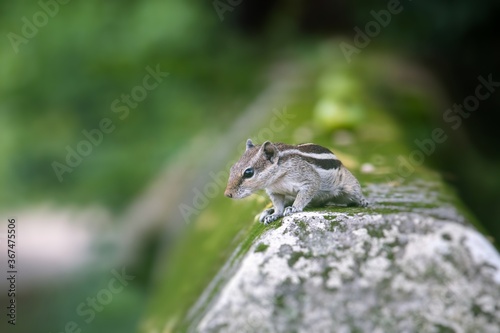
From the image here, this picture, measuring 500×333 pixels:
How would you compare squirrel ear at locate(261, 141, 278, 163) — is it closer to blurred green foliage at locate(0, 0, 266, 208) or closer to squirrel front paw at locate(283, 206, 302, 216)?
squirrel front paw at locate(283, 206, 302, 216)

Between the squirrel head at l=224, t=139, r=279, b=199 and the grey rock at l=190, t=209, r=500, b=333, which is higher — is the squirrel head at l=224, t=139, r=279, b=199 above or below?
above

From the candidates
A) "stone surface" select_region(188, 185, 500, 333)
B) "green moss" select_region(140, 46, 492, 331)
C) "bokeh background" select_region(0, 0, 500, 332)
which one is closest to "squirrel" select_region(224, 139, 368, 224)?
"green moss" select_region(140, 46, 492, 331)

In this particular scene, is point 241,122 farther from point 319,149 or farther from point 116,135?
point 319,149

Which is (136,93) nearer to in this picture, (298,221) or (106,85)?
(106,85)

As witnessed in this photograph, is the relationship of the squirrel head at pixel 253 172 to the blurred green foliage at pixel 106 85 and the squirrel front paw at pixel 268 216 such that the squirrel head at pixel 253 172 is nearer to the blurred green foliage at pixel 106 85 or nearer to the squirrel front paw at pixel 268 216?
the squirrel front paw at pixel 268 216

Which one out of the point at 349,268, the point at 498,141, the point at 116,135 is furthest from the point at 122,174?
the point at 349,268

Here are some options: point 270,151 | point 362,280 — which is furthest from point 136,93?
point 362,280

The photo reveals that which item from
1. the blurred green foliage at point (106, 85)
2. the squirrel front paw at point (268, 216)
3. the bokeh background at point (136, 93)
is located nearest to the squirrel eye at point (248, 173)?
the squirrel front paw at point (268, 216)
